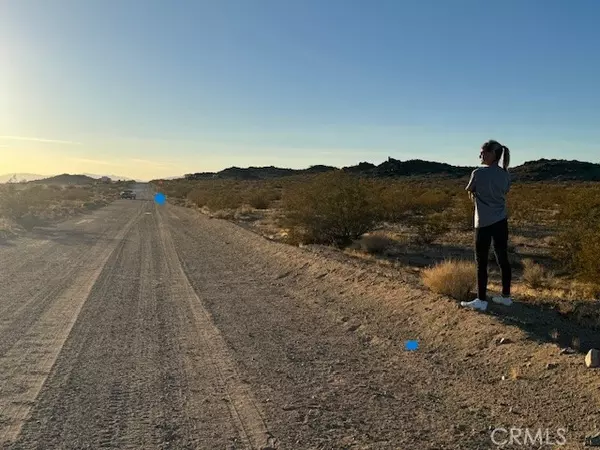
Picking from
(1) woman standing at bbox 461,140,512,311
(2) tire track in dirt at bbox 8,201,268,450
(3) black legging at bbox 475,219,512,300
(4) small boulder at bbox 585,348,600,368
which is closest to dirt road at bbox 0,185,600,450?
(2) tire track in dirt at bbox 8,201,268,450

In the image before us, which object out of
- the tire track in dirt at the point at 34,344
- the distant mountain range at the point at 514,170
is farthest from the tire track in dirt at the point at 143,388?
the distant mountain range at the point at 514,170

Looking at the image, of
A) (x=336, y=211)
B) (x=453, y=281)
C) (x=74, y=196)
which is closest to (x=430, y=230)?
(x=336, y=211)

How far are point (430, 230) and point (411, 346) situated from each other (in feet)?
59.0

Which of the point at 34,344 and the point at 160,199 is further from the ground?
the point at 160,199

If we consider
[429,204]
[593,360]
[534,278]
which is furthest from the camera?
[429,204]

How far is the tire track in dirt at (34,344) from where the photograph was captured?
531 cm

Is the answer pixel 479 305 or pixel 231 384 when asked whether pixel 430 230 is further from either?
pixel 231 384

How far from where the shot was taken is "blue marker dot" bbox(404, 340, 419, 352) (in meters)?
7.39

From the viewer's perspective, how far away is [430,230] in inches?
981

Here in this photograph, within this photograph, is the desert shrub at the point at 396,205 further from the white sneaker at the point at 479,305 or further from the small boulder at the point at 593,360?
the small boulder at the point at 593,360

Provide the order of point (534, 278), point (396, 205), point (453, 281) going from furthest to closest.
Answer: point (396, 205)
point (534, 278)
point (453, 281)

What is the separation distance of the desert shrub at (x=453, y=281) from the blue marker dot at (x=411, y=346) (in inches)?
74.5

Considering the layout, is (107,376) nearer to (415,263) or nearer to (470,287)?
(470,287)

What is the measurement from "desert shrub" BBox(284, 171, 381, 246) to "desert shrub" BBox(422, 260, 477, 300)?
12028 mm
